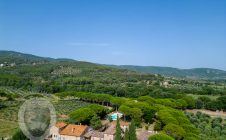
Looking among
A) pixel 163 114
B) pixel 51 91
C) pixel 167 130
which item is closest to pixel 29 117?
pixel 167 130

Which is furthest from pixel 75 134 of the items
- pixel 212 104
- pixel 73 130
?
pixel 212 104

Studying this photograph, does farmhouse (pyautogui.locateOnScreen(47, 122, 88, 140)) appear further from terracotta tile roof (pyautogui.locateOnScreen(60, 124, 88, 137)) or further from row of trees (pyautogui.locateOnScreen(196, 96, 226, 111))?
row of trees (pyautogui.locateOnScreen(196, 96, 226, 111))

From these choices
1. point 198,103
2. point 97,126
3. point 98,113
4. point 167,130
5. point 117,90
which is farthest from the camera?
point 117,90

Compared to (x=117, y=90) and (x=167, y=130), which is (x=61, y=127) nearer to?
(x=167, y=130)

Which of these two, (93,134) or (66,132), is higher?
(66,132)

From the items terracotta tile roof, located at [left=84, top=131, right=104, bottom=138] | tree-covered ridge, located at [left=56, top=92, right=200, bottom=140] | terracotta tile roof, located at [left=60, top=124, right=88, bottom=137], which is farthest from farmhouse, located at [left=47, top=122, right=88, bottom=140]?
tree-covered ridge, located at [left=56, top=92, right=200, bottom=140]

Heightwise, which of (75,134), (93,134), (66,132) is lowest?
(93,134)

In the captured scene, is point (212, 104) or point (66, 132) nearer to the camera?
point (66, 132)

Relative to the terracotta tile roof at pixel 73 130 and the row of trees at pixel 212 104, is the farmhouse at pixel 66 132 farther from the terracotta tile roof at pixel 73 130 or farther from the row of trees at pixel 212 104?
the row of trees at pixel 212 104

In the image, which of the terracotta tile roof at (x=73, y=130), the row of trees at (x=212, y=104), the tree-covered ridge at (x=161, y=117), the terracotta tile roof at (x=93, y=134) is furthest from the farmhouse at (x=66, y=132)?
the row of trees at (x=212, y=104)

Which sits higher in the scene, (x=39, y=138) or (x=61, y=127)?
(x=39, y=138)

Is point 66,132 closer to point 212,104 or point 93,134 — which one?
point 93,134
